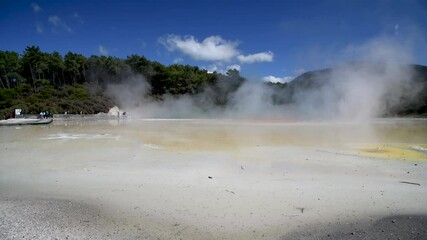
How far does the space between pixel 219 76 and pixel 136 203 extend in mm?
53360

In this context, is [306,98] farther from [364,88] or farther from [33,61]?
[33,61]

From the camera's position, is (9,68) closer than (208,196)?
No

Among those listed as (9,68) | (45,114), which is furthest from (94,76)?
(45,114)

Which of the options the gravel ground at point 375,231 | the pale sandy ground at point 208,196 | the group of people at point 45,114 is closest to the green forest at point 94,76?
the group of people at point 45,114

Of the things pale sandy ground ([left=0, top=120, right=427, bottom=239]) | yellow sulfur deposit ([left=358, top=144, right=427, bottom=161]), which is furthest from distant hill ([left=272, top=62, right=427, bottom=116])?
pale sandy ground ([left=0, top=120, right=427, bottom=239])

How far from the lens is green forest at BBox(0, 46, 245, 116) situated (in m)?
47.7

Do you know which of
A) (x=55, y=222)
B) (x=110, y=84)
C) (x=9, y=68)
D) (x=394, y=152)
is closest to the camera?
(x=55, y=222)

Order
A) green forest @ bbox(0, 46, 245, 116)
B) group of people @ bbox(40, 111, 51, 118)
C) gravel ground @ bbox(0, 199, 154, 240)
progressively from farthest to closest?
green forest @ bbox(0, 46, 245, 116), group of people @ bbox(40, 111, 51, 118), gravel ground @ bbox(0, 199, 154, 240)

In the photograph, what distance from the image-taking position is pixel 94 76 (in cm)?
5922

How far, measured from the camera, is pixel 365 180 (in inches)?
293

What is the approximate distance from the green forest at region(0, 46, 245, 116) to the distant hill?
12.2m

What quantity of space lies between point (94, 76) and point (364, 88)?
4776 cm

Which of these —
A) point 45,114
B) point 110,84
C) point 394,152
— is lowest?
point 394,152

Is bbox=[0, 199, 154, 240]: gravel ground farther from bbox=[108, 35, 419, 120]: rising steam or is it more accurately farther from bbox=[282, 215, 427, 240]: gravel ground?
bbox=[108, 35, 419, 120]: rising steam
